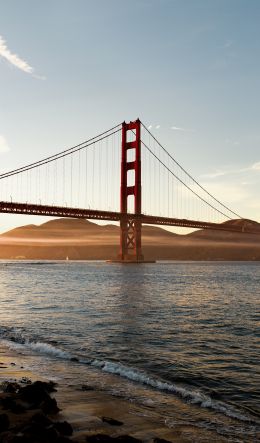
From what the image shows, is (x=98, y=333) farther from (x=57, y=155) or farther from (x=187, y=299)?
(x=57, y=155)

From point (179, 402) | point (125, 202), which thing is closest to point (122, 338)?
point (179, 402)

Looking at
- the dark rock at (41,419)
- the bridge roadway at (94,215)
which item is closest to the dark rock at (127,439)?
A: the dark rock at (41,419)

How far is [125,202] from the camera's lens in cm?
10131

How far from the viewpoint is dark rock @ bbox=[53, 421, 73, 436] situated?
257 inches

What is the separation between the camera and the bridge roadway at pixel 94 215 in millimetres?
78125

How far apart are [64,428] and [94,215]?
82212 millimetres

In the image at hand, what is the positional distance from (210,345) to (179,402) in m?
6.30

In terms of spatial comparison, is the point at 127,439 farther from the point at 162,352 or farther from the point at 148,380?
the point at 162,352

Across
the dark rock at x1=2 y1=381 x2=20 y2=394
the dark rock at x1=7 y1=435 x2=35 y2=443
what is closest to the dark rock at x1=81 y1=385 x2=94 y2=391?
the dark rock at x1=2 y1=381 x2=20 y2=394

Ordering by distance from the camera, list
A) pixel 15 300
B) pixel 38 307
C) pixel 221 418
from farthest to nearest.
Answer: pixel 15 300 → pixel 38 307 → pixel 221 418

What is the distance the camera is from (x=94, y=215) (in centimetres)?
8850

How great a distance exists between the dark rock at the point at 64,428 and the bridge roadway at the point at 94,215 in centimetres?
7187

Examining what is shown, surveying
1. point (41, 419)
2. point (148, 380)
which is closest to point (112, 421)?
point (41, 419)

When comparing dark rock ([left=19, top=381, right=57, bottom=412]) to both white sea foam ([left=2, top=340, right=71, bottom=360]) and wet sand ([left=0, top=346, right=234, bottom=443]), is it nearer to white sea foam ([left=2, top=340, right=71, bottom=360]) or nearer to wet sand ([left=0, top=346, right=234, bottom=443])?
wet sand ([left=0, top=346, right=234, bottom=443])
